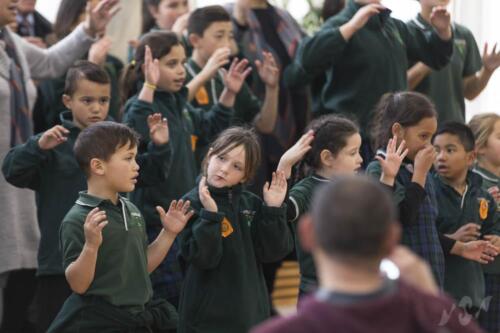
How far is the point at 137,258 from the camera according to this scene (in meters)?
3.38

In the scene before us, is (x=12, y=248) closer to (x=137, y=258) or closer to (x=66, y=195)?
(x=66, y=195)

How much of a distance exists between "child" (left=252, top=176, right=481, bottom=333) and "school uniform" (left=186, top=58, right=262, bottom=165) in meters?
2.92

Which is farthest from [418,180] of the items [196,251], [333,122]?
[196,251]

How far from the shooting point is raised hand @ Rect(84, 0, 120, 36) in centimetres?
450

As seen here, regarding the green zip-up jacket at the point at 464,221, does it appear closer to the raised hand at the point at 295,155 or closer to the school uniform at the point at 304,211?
the school uniform at the point at 304,211

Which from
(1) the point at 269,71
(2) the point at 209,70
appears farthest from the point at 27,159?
(1) the point at 269,71

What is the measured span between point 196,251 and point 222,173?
0.99ft

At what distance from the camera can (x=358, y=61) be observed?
4773mm

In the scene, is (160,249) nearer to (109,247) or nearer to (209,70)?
(109,247)

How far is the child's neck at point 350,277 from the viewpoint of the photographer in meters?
1.88

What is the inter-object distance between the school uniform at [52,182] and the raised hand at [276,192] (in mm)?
552

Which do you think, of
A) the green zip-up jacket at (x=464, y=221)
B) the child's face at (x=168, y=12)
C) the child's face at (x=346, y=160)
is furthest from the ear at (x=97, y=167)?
the child's face at (x=168, y=12)

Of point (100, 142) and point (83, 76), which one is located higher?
point (83, 76)

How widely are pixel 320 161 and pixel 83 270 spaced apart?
1111mm
